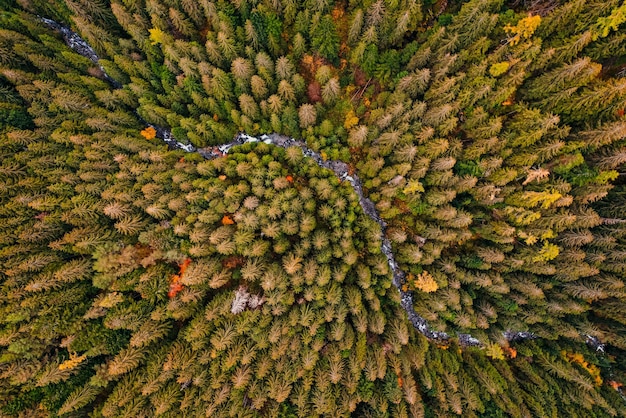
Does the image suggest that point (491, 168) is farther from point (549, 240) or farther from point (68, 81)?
point (68, 81)

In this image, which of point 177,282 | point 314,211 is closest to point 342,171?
point 314,211

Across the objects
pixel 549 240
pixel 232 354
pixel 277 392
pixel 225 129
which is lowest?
pixel 277 392

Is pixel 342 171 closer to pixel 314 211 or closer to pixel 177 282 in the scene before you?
pixel 314 211

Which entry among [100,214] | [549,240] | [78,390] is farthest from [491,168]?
[78,390]

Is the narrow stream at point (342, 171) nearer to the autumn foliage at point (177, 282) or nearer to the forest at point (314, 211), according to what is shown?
the forest at point (314, 211)

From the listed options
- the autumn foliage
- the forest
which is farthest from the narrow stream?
the autumn foliage

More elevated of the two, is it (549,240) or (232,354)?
(549,240)
